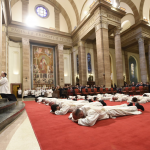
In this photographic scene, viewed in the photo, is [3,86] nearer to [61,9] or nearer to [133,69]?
[61,9]

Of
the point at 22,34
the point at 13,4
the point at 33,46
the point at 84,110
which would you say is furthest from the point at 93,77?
the point at 84,110

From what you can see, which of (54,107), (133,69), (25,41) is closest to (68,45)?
Answer: (25,41)

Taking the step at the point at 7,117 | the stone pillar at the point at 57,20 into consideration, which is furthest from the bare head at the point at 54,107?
the stone pillar at the point at 57,20

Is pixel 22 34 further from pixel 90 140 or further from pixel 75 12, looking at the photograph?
pixel 90 140

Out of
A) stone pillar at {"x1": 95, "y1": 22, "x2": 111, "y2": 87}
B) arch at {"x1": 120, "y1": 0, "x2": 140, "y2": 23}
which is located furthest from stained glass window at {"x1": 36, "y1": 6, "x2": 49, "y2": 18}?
arch at {"x1": 120, "y1": 0, "x2": 140, "y2": 23}

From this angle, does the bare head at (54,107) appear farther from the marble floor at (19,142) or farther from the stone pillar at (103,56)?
the stone pillar at (103,56)

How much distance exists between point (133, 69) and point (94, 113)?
86.2 ft

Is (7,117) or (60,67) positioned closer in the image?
(7,117)

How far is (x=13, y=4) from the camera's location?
17.5m

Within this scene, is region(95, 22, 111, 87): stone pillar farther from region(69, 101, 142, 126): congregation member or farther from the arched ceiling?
region(69, 101, 142, 126): congregation member

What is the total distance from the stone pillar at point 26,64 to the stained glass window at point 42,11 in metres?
5.49

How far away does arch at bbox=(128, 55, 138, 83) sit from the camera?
26.1 meters

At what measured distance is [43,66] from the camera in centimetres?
1934

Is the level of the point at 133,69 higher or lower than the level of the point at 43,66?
lower
